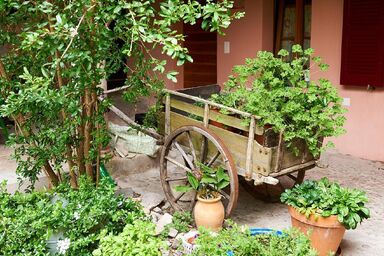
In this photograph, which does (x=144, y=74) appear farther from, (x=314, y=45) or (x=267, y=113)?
(x=314, y=45)

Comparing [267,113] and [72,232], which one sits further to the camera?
[267,113]

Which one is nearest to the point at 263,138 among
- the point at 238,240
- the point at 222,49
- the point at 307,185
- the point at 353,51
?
the point at 307,185

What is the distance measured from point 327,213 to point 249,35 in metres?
3.89

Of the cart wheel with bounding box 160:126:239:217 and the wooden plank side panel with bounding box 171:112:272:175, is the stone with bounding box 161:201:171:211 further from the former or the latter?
the wooden plank side panel with bounding box 171:112:272:175

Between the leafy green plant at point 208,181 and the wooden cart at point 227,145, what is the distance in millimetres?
60

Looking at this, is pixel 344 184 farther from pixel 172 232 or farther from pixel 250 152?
pixel 172 232

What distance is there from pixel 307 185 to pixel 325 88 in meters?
0.78

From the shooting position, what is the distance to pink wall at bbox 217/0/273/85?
20.5 feet

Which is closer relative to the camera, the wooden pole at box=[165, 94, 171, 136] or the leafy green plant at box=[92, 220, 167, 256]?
the leafy green plant at box=[92, 220, 167, 256]

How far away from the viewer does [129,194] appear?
435 centimetres

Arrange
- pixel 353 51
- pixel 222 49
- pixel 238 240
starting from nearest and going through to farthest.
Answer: pixel 238 240 < pixel 353 51 < pixel 222 49

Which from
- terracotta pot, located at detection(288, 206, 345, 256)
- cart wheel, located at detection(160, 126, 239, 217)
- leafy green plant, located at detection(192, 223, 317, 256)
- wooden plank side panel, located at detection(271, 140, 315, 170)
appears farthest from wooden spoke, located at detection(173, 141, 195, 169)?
leafy green plant, located at detection(192, 223, 317, 256)

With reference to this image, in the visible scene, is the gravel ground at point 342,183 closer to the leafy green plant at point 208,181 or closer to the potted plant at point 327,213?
the potted plant at point 327,213

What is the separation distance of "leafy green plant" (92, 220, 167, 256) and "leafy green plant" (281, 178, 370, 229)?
48.3 inches
